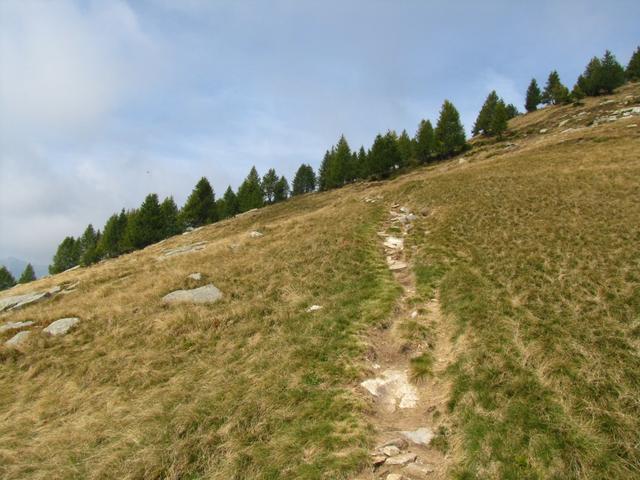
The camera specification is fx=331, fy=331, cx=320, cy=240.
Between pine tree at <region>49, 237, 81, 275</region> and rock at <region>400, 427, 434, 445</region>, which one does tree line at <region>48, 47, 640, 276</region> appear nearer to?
pine tree at <region>49, 237, 81, 275</region>

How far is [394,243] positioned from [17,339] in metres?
18.4

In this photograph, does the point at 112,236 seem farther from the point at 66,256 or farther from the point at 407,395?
the point at 407,395

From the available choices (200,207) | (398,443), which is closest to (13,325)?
(398,443)

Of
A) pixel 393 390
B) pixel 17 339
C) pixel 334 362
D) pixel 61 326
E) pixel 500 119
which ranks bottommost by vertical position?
pixel 393 390

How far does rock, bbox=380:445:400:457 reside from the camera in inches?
266

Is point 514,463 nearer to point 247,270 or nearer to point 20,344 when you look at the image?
point 247,270

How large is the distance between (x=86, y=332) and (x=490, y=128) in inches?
3082

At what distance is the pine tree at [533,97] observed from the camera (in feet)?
327

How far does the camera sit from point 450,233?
762 inches

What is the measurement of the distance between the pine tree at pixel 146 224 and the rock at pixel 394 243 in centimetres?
5350

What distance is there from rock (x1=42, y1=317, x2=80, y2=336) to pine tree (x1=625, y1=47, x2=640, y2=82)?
117 metres

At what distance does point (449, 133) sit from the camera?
227ft

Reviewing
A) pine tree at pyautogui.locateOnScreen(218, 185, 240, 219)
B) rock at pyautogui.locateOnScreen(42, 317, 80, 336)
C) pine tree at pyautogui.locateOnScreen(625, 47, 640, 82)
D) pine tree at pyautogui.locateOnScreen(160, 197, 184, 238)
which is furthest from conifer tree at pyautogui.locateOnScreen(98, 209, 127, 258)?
pine tree at pyautogui.locateOnScreen(625, 47, 640, 82)

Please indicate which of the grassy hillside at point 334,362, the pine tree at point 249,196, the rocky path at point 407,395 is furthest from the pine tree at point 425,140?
the rocky path at point 407,395
